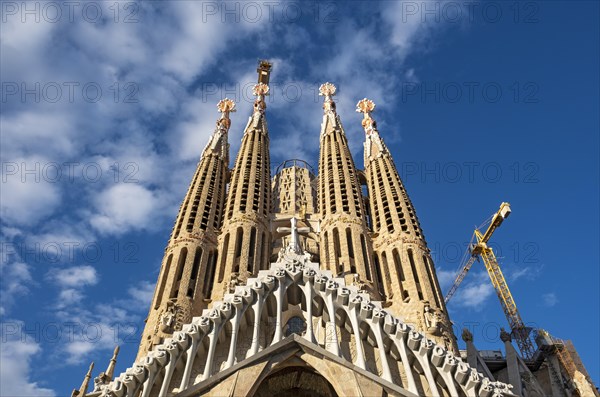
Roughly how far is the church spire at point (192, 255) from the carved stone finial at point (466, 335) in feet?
40.5

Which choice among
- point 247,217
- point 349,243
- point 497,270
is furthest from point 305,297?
point 497,270

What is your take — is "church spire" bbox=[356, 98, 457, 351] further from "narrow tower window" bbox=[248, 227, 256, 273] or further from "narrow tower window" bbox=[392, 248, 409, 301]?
"narrow tower window" bbox=[248, 227, 256, 273]

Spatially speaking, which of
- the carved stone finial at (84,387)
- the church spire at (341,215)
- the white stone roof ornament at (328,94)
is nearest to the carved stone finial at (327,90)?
the white stone roof ornament at (328,94)

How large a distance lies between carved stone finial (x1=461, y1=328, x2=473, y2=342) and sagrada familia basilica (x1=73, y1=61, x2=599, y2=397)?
0.22 ft

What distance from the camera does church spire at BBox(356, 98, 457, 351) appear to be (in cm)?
2366

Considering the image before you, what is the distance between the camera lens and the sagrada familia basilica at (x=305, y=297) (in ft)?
52.9

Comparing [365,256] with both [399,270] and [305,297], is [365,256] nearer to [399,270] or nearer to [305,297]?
[399,270]

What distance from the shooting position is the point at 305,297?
18.1 m

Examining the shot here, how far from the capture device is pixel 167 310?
22.8 m

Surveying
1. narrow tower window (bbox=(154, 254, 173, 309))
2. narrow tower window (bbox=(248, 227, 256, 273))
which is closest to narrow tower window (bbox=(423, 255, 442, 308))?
narrow tower window (bbox=(248, 227, 256, 273))

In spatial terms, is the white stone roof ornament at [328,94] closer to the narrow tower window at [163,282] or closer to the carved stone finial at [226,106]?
the carved stone finial at [226,106]

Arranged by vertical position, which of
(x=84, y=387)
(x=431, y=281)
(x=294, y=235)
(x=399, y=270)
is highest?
(x=399, y=270)

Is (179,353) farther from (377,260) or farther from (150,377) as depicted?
(377,260)

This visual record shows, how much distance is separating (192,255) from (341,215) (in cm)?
850
